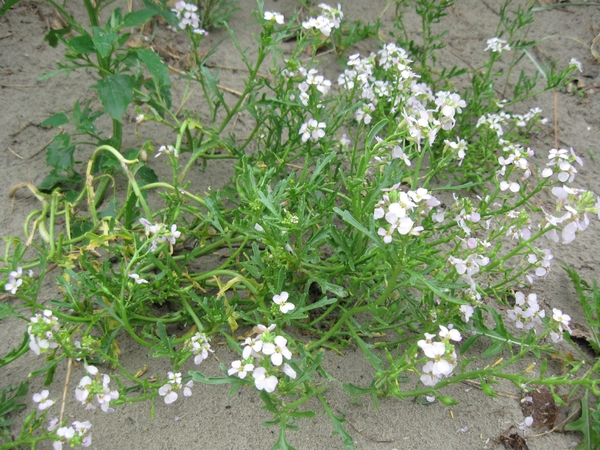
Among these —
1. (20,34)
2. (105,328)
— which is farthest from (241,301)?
(20,34)

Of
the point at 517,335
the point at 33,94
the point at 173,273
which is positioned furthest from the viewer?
the point at 33,94

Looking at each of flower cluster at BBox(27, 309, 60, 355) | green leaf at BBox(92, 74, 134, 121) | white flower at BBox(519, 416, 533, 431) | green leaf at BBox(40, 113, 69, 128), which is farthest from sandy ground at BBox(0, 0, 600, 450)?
green leaf at BBox(92, 74, 134, 121)

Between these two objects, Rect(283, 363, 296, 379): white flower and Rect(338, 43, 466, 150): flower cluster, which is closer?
Rect(283, 363, 296, 379): white flower

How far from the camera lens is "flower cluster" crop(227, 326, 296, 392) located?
4.39ft

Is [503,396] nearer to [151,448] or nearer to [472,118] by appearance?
[151,448]

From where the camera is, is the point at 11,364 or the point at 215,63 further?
the point at 215,63

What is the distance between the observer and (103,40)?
195 cm

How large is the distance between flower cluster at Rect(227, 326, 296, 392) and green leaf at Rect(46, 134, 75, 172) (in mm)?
1312

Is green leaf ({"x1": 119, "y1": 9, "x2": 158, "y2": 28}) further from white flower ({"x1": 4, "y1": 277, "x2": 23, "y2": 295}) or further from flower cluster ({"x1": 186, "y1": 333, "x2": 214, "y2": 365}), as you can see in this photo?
flower cluster ({"x1": 186, "y1": 333, "x2": 214, "y2": 365})

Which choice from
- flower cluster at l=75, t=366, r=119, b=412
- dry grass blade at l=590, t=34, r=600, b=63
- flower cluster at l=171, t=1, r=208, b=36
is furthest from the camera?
dry grass blade at l=590, t=34, r=600, b=63

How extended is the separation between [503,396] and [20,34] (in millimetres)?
2963

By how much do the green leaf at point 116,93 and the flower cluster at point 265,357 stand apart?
1156 mm

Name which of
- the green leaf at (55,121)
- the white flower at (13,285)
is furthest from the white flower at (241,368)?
the green leaf at (55,121)

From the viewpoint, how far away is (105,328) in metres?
1.76
